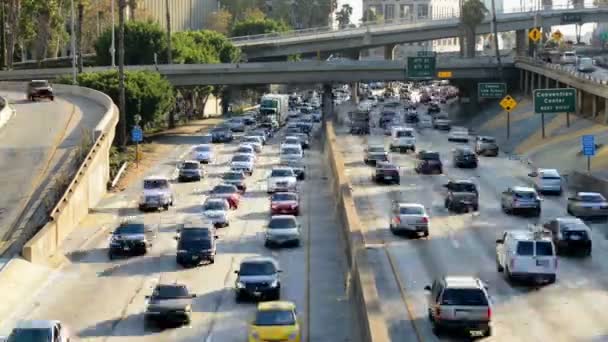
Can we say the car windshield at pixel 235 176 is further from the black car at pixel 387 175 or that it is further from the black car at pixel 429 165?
the black car at pixel 429 165

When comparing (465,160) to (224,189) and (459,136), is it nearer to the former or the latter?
(224,189)

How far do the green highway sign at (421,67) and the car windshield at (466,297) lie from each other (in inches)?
3373

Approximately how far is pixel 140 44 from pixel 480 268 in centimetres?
9351

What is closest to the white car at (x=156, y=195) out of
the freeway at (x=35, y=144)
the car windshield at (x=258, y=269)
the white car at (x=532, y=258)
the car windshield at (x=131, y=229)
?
the freeway at (x=35, y=144)

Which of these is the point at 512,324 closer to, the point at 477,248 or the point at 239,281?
the point at 239,281

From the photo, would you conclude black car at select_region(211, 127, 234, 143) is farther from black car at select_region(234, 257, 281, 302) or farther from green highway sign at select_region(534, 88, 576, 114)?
black car at select_region(234, 257, 281, 302)

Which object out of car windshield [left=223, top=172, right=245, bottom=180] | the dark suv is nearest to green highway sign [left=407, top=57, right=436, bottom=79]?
the dark suv

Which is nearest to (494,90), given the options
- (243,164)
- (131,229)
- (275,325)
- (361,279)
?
(243,164)

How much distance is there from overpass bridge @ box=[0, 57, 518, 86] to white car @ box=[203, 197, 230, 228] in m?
55.4

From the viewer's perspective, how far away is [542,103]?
95.8 metres

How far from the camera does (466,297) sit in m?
35.6

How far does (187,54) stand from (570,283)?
99195 mm

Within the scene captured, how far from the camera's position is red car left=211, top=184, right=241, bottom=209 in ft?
223

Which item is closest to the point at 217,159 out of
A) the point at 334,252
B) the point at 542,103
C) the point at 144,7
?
the point at 542,103
